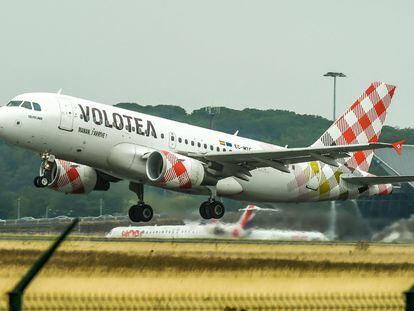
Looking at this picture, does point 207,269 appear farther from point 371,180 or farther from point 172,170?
point 371,180

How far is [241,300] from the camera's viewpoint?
70.3 ft

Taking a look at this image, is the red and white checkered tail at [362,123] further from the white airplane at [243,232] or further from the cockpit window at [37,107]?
the cockpit window at [37,107]

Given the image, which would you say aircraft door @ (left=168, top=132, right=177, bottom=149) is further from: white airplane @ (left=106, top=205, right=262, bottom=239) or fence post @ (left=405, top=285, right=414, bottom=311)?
fence post @ (left=405, top=285, right=414, bottom=311)

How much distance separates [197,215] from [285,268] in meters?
19.3

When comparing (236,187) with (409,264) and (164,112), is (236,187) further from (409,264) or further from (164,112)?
(164,112)

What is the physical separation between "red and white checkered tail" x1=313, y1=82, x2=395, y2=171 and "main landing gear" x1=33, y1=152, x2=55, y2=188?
13.4 m

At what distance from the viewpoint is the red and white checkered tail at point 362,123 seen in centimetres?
5288

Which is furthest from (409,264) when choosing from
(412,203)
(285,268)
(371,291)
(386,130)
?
(386,130)

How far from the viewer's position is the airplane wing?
4500cm

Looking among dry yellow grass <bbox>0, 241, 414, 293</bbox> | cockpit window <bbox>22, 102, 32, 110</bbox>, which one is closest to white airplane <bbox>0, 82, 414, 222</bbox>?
cockpit window <bbox>22, 102, 32, 110</bbox>

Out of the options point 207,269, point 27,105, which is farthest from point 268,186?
point 207,269

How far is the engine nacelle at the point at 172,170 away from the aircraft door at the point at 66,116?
369 centimetres

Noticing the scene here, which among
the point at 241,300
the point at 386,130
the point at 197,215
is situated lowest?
the point at 241,300

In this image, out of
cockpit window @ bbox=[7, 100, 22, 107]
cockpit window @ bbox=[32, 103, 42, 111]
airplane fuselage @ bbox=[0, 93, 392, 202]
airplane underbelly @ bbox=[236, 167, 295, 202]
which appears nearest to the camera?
airplane fuselage @ bbox=[0, 93, 392, 202]
